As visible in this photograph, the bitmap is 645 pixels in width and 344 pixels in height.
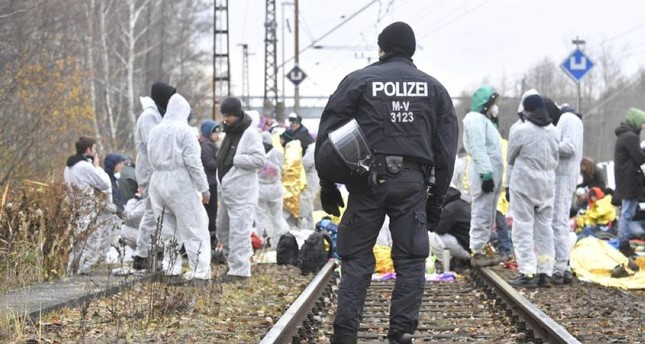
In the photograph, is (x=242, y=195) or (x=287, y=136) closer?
(x=242, y=195)

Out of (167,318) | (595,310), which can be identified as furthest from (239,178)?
(595,310)

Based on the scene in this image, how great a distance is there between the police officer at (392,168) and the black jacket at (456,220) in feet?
23.1

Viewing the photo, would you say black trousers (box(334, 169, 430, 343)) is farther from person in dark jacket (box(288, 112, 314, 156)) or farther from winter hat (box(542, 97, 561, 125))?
person in dark jacket (box(288, 112, 314, 156))

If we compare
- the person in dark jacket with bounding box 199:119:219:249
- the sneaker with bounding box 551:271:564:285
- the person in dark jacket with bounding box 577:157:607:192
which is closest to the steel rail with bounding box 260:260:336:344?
the sneaker with bounding box 551:271:564:285

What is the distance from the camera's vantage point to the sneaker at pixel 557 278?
44.8 feet

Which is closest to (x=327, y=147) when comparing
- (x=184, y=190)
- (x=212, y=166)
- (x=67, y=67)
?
(x=184, y=190)

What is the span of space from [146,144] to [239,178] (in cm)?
110

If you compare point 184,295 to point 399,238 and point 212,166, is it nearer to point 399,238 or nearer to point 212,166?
point 399,238

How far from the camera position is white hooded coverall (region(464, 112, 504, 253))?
14234 mm

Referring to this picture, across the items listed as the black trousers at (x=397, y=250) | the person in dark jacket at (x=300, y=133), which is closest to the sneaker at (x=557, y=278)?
the black trousers at (x=397, y=250)

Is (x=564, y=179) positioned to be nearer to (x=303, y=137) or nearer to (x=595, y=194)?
(x=595, y=194)

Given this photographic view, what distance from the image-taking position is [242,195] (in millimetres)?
13750

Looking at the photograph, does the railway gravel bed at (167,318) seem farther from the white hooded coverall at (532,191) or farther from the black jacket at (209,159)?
the black jacket at (209,159)

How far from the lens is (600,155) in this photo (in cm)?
9025
